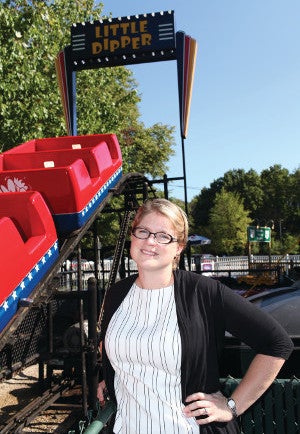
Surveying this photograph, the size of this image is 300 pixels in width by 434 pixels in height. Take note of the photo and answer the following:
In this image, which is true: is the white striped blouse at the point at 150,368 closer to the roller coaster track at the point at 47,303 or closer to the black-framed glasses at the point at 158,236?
the black-framed glasses at the point at 158,236

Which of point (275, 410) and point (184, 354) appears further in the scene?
point (275, 410)

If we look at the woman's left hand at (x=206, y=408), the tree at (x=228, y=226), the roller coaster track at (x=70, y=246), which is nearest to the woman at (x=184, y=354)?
the woman's left hand at (x=206, y=408)

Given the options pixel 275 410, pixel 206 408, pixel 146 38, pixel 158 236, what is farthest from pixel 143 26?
pixel 206 408

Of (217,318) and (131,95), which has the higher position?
(131,95)

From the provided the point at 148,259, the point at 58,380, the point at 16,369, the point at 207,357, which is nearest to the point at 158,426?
the point at 207,357

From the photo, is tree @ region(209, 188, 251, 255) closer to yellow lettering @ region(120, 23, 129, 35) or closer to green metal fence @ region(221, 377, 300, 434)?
yellow lettering @ region(120, 23, 129, 35)

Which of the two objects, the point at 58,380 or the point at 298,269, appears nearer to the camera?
the point at 58,380

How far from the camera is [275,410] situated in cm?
298

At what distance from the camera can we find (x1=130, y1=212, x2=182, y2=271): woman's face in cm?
190

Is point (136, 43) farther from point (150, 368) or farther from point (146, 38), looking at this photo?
point (150, 368)

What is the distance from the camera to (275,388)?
293cm

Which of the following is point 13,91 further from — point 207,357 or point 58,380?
point 207,357

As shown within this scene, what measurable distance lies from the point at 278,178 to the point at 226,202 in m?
26.7

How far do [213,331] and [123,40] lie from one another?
9663 mm
